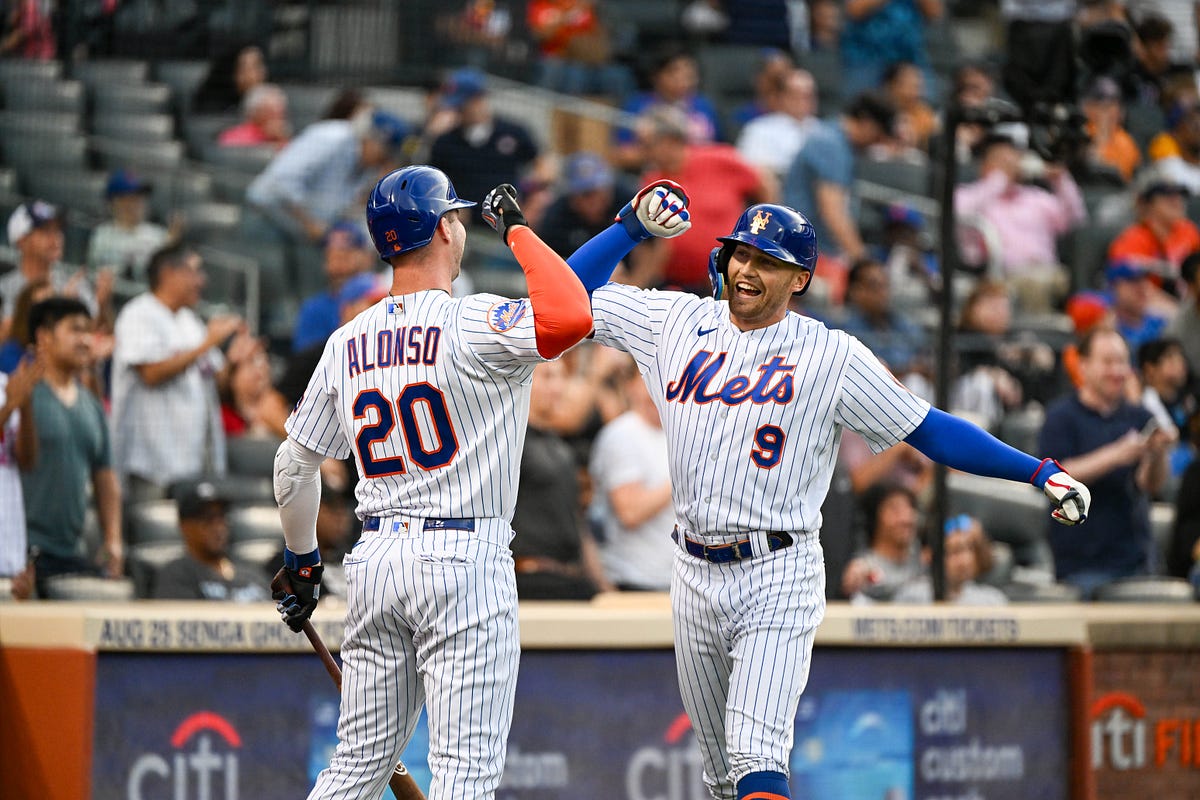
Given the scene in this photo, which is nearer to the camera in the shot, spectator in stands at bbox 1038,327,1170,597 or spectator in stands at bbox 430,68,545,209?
A: spectator in stands at bbox 1038,327,1170,597

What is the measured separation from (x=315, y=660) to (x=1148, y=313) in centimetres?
612

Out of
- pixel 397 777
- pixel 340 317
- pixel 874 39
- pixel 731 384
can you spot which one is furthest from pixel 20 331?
pixel 874 39

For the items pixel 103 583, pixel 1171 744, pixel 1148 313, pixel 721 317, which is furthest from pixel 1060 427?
pixel 103 583

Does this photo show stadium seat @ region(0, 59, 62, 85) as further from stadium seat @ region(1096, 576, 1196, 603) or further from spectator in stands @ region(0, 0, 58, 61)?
stadium seat @ region(1096, 576, 1196, 603)

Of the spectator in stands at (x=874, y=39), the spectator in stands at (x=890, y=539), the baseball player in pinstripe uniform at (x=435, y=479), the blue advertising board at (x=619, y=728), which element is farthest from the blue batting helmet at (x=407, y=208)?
the spectator in stands at (x=874, y=39)

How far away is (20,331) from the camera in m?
6.86

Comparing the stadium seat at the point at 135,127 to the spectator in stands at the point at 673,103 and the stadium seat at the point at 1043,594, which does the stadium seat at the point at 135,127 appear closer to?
the spectator in stands at the point at 673,103

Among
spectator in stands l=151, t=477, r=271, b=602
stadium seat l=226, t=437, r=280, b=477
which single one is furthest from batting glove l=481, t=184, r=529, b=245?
stadium seat l=226, t=437, r=280, b=477

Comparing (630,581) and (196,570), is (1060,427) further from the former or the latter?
(196,570)

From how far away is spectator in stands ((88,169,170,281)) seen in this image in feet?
27.3

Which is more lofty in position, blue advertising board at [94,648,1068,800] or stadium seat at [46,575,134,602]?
stadium seat at [46,575,134,602]

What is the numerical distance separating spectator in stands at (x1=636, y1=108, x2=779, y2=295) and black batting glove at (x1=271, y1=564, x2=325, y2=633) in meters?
4.44

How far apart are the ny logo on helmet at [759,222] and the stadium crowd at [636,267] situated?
2.17 m

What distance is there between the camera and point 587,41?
37.5 ft
